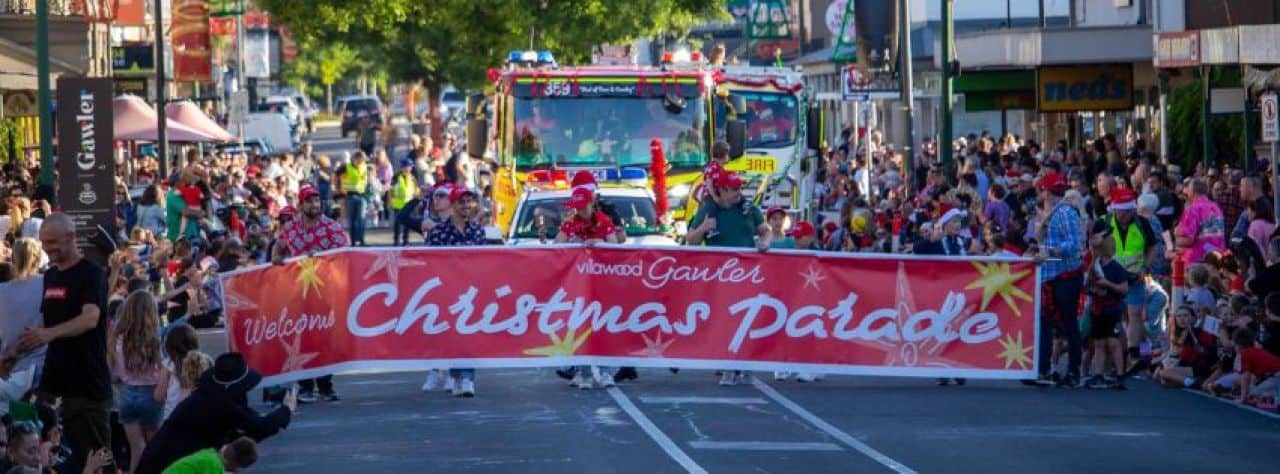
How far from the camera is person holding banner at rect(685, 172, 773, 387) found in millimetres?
21031

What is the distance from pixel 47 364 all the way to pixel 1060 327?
10.5m

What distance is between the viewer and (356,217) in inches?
1688

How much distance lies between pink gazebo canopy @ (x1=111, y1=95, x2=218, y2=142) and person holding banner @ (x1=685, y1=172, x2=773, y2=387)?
21513 mm

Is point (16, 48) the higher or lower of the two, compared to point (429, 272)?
higher

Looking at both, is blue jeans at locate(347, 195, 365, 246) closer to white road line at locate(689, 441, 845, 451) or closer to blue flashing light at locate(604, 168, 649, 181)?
blue flashing light at locate(604, 168, 649, 181)

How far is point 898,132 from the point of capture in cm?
6625

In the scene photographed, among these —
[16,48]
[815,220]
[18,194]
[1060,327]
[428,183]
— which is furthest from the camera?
[428,183]

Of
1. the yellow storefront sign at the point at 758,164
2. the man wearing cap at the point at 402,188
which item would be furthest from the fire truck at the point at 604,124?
the man wearing cap at the point at 402,188

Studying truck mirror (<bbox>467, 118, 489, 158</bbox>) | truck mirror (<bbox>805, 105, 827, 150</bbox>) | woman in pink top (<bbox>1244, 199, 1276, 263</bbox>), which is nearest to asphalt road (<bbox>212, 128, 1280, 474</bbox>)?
woman in pink top (<bbox>1244, 199, 1276, 263</bbox>)

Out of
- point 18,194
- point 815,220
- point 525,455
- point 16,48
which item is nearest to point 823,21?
point 815,220

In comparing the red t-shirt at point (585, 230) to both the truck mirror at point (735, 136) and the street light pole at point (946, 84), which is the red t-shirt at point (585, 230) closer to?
the truck mirror at point (735, 136)

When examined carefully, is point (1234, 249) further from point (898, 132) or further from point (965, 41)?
point (898, 132)

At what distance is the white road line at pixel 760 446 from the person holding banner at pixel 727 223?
13.5 ft

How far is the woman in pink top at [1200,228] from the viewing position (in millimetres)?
24031
